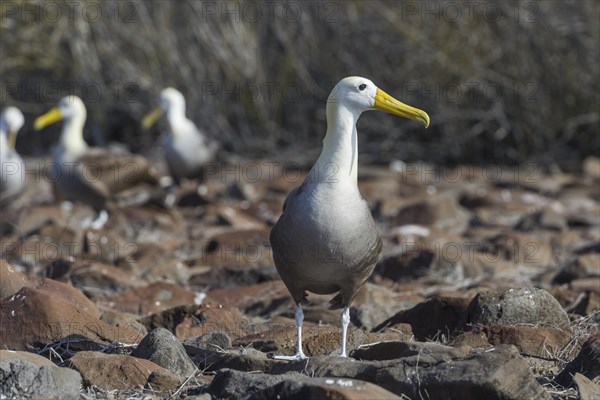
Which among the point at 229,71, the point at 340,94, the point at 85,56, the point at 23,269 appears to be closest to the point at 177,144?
the point at 229,71

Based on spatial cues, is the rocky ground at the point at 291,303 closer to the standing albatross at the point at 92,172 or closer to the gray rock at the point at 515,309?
the gray rock at the point at 515,309

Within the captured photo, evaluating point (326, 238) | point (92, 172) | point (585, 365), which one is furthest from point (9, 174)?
point (585, 365)

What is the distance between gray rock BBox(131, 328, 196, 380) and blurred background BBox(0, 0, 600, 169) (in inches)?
360

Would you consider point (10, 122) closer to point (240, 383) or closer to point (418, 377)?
point (240, 383)

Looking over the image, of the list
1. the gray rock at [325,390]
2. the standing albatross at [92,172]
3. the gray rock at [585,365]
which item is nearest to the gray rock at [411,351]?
the gray rock at [325,390]

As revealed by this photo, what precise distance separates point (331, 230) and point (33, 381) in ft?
4.97

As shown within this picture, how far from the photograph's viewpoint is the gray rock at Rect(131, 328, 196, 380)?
418cm

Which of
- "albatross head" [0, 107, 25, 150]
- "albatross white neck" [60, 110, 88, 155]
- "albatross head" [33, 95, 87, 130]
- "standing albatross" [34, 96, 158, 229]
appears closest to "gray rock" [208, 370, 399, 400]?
"standing albatross" [34, 96, 158, 229]

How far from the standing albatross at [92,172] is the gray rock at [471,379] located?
6.40 m

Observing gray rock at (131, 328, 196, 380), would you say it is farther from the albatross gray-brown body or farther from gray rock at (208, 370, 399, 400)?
the albatross gray-brown body

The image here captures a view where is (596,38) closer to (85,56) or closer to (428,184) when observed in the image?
(428,184)

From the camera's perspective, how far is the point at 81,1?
47.8 feet

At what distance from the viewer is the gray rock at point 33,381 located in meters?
3.57

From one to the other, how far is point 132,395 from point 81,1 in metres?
11.4
